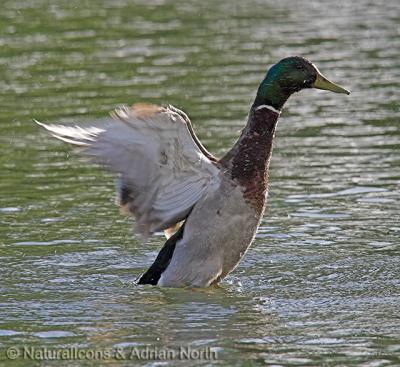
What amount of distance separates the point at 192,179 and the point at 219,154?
13.1 ft

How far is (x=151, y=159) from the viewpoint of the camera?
8859 millimetres

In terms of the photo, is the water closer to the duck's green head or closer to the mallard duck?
the mallard duck

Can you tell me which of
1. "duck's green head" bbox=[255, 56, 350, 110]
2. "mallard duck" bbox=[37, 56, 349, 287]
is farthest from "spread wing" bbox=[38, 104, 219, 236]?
"duck's green head" bbox=[255, 56, 350, 110]

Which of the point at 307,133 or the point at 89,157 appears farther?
the point at 307,133

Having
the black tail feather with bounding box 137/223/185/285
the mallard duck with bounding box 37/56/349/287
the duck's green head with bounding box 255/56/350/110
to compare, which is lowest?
the black tail feather with bounding box 137/223/185/285

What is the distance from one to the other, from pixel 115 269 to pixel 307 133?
4656 mm

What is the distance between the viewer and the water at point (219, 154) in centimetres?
838

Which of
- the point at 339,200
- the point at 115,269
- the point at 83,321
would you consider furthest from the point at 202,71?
the point at 83,321

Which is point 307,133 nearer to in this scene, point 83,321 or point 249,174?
point 249,174

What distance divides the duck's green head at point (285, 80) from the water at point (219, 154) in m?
1.33

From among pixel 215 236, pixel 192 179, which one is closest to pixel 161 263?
pixel 215 236

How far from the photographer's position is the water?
8375 millimetres

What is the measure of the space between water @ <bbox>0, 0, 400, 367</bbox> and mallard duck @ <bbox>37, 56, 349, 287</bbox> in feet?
0.95

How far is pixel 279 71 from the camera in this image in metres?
9.38
